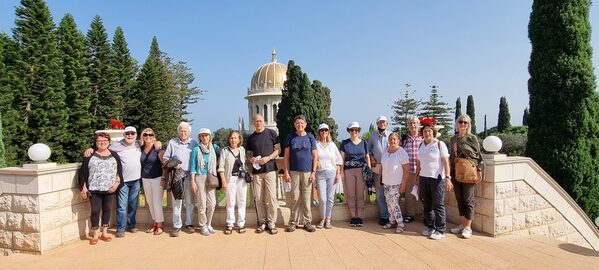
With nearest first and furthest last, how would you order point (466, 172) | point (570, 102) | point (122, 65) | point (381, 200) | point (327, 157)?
point (466, 172)
point (327, 157)
point (381, 200)
point (570, 102)
point (122, 65)

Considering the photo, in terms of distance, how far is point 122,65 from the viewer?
27.3 metres

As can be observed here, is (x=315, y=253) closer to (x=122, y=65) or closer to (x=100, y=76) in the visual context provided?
(x=100, y=76)

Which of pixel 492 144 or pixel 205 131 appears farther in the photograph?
pixel 205 131

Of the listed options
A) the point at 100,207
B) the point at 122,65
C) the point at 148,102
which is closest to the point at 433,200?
the point at 100,207

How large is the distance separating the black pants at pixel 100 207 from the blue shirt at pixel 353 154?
126 inches

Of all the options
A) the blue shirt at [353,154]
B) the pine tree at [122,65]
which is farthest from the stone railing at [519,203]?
the pine tree at [122,65]

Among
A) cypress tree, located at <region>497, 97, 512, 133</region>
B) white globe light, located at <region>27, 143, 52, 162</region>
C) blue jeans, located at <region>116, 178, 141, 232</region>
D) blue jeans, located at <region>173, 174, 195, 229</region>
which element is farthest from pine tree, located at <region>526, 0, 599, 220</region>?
cypress tree, located at <region>497, 97, 512, 133</region>

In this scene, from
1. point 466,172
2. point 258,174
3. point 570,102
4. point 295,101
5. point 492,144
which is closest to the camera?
point 466,172

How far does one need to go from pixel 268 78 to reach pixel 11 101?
29.1 meters

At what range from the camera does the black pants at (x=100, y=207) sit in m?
4.41

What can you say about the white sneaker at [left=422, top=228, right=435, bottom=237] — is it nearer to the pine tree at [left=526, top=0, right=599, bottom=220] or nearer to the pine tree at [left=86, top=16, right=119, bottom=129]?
the pine tree at [left=526, top=0, right=599, bottom=220]

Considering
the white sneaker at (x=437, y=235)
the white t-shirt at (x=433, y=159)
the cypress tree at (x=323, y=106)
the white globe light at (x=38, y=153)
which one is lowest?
the white sneaker at (x=437, y=235)

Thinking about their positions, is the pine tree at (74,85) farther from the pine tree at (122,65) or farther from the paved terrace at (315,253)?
the paved terrace at (315,253)

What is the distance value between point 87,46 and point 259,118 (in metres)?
25.7
